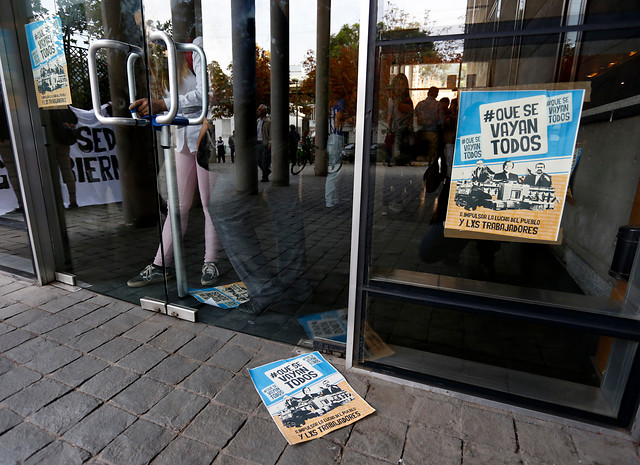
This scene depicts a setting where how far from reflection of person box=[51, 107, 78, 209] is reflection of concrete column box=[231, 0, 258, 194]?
170 centimetres

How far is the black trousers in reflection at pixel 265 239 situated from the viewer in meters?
2.93

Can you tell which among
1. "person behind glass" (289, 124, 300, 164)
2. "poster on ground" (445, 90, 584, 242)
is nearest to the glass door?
"person behind glass" (289, 124, 300, 164)

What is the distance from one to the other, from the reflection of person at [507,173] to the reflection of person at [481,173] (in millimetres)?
46

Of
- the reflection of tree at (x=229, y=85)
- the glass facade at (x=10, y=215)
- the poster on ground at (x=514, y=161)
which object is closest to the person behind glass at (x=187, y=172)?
the reflection of tree at (x=229, y=85)

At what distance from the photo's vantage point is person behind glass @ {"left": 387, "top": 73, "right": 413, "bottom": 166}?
2047 millimetres

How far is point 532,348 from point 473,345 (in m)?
0.38

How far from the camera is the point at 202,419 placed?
1.83 meters

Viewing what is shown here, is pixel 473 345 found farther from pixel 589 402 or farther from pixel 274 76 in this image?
pixel 274 76

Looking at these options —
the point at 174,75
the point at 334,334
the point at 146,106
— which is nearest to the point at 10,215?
the point at 146,106

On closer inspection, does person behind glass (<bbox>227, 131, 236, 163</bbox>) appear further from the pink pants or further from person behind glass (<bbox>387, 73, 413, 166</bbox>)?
person behind glass (<bbox>387, 73, 413, 166</bbox>)

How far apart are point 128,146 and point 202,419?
10.7 ft

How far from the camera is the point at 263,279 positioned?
3070mm

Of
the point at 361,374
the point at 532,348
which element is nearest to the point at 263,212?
the point at 361,374

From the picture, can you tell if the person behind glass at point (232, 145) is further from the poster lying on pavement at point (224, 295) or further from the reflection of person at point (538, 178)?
the reflection of person at point (538, 178)
